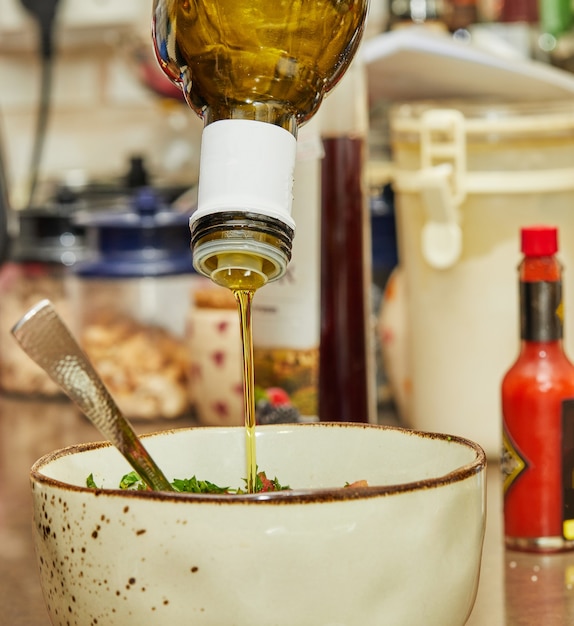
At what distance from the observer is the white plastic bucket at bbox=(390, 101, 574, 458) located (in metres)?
0.89

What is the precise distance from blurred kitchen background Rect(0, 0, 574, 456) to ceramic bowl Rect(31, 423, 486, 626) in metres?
0.44

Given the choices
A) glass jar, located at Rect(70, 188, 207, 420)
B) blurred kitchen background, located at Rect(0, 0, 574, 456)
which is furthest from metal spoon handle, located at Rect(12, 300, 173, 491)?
glass jar, located at Rect(70, 188, 207, 420)

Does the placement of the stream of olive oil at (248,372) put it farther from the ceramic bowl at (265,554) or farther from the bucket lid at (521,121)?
the bucket lid at (521,121)

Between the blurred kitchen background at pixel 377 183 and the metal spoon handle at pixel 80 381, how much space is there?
391mm

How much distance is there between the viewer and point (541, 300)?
709 millimetres

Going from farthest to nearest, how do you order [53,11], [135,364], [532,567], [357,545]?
[53,11] → [135,364] → [532,567] → [357,545]

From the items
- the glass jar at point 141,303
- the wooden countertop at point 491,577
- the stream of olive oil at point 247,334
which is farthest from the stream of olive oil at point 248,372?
the glass jar at point 141,303

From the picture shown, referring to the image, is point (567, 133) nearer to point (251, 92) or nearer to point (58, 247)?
point (251, 92)

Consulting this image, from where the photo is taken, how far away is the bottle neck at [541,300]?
0.71m

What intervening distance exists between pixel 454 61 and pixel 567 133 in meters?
0.12

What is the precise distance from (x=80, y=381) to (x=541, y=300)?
32 centimetres

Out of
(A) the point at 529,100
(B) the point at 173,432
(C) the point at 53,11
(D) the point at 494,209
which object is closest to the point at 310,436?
(B) the point at 173,432

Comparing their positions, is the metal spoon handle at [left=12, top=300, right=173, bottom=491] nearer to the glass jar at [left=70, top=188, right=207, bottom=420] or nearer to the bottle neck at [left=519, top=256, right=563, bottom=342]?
the bottle neck at [left=519, top=256, right=563, bottom=342]

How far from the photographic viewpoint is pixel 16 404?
1.23 meters
